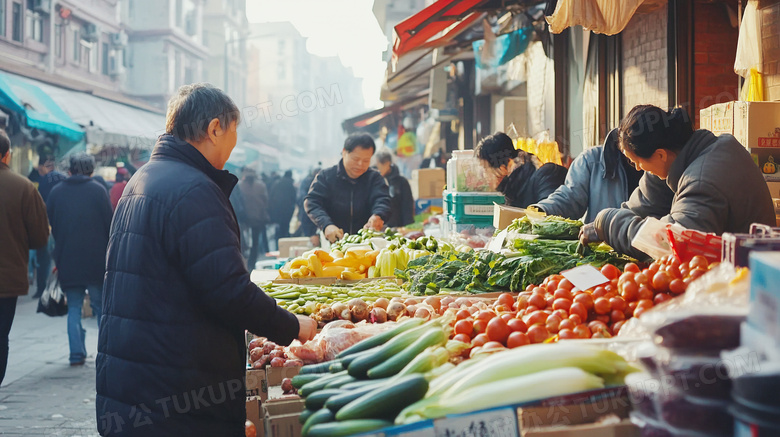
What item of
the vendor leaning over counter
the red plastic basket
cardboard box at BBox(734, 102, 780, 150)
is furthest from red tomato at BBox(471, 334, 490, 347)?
the vendor leaning over counter

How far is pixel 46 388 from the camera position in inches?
274

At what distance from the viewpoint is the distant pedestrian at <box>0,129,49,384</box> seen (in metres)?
5.82

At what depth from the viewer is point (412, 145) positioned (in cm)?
2128

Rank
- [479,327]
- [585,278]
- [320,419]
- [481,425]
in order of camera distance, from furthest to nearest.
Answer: [585,278] → [479,327] → [320,419] → [481,425]

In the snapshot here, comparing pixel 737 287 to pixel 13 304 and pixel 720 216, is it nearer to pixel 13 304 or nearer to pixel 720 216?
pixel 720 216

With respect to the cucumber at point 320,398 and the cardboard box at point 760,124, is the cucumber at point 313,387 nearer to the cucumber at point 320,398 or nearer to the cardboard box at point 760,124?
the cucumber at point 320,398

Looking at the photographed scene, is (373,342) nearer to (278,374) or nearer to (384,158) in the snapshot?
(278,374)

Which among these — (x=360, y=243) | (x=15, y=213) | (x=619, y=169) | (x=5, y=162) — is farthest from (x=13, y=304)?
(x=619, y=169)

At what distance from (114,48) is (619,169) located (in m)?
31.9

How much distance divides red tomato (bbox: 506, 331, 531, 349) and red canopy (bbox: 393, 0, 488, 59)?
6.97 meters

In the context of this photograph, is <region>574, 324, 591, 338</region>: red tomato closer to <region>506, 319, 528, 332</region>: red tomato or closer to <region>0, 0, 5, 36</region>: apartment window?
<region>506, 319, 528, 332</region>: red tomato

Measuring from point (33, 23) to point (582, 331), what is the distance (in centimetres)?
2449

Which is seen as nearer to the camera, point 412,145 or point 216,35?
point 412,145

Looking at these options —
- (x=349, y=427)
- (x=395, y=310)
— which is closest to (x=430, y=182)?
(x=395, y=310)
